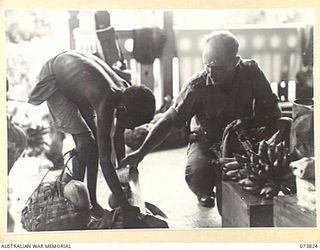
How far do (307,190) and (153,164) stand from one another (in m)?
0.18

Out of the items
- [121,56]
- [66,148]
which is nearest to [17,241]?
[66,148]

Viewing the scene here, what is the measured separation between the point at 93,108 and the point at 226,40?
0.58 feet

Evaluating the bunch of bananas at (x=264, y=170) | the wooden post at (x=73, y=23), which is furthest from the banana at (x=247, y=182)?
the wooden post at (x=73, y=23)

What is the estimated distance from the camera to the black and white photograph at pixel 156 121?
583 mm

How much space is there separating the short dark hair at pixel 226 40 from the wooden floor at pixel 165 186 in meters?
0.13

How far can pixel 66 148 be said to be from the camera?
59cm

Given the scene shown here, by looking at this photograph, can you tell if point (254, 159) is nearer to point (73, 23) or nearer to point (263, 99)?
point (263, 99)

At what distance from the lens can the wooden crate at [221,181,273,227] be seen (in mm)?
583

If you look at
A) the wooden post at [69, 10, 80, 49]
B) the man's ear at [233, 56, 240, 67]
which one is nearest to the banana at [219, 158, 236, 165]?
the man's ear at [233, 56, 240, 67]

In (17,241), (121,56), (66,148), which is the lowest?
(17,241)

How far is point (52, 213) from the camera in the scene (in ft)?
1.92

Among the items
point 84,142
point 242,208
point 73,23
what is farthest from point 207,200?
point 73,23

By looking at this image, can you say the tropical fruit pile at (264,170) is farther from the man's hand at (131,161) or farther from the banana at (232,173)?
the man's hand at (131,161)

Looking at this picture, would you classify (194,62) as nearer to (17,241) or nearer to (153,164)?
(153,164)
